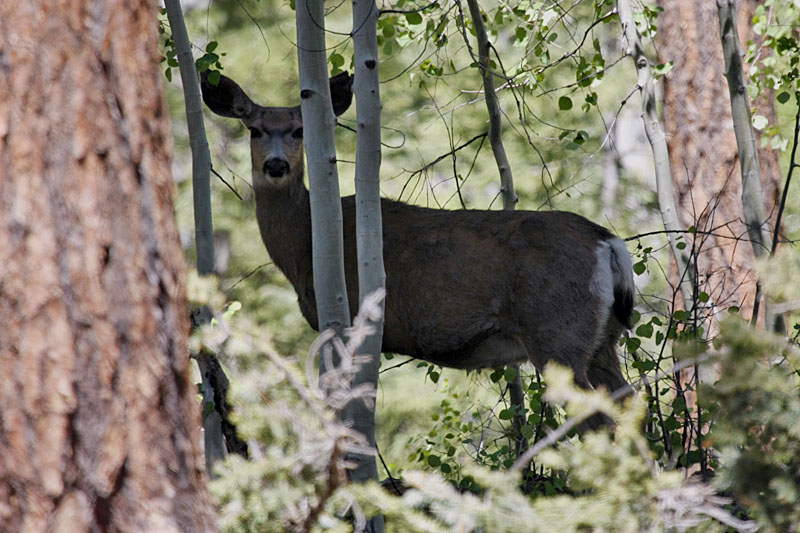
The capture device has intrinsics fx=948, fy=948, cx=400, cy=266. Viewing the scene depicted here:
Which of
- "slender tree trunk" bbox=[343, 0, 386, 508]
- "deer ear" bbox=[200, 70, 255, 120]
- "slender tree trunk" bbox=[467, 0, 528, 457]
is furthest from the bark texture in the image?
"slender tree trunk" bbox=[343, 0, 386, 508]

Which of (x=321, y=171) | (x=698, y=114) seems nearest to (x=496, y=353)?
(x=321, y=171)

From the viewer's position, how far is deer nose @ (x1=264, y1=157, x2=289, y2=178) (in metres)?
6.76

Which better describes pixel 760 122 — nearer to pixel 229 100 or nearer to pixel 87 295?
pixel 229 100

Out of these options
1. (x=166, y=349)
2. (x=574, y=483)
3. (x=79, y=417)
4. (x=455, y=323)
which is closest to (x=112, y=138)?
(x=166, y=349)

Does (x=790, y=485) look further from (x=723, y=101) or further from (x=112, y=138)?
(x=723, y=101)

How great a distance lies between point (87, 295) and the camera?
230 cm

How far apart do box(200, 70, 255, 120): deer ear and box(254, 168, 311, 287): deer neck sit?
22.5 inches

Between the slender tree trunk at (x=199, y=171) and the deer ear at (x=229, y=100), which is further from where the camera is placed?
the deer ear at (x=229, y=100)

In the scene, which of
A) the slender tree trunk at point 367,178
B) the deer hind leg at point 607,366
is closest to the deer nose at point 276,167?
the deer hind leg at point 607,366

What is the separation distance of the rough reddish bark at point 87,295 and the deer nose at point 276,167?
424cm

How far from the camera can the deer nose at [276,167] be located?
6762mm

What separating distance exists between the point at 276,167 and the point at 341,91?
30.6 inches

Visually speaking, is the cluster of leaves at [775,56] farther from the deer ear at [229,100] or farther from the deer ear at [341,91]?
the deer ear at [229,100]

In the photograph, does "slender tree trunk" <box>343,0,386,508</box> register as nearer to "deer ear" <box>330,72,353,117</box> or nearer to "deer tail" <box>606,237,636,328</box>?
"deer tail" <box>606,237,636,328</box>
